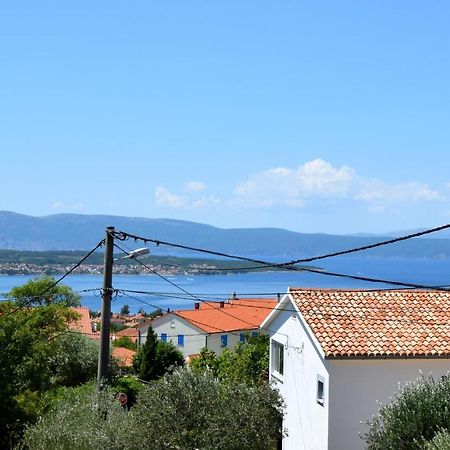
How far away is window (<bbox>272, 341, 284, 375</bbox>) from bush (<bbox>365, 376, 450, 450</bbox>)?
9.87 metres

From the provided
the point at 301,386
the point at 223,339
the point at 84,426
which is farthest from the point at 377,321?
the point at 223,339

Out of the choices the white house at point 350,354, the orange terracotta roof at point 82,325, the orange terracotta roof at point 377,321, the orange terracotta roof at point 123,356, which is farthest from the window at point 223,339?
the orange terracotta roof at point 377,321

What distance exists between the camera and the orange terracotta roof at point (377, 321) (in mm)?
19359

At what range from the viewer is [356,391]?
1930 cm

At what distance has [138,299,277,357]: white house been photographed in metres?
68.5

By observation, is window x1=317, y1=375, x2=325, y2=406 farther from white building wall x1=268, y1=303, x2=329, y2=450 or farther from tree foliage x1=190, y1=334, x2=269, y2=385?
tree foliage x1=190, y1=334, x2=269, y2=385

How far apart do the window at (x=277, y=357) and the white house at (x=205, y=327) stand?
40893 mm

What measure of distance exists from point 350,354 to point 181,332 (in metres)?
55.3

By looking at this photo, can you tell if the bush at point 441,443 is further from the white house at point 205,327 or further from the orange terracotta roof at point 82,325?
the white house at point 205,327

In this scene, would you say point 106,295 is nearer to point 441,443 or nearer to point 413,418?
point 413,418

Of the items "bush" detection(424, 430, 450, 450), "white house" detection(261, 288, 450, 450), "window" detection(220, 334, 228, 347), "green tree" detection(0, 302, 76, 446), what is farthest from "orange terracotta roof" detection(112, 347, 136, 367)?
"bush" detection(424, 430, 450, 450)

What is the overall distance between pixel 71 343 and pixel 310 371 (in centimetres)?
2552

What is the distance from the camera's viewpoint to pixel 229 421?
54.6 ft

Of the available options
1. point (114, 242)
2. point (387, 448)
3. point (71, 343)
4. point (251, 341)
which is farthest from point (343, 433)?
point (71, 343)
